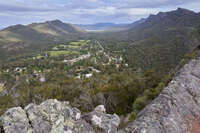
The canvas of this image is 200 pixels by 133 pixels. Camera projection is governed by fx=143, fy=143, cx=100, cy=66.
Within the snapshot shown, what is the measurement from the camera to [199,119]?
1239cm

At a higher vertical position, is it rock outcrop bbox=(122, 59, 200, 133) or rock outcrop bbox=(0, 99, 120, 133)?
rock outcrop bbox=(0, 99, 120, 133)

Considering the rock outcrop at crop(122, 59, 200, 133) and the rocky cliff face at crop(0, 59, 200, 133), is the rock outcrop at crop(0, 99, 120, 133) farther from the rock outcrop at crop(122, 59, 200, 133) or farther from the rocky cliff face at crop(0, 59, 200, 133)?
the rock outcrop at crop(122, 59, 200, 133)

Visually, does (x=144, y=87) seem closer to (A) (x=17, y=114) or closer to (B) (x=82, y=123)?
(B) (x=82, y=123)

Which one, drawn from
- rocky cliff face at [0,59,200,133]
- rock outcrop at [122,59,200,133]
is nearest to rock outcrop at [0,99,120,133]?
rocky cliff face at [0,59,200,133]

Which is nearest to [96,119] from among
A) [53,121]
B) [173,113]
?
[53,121]

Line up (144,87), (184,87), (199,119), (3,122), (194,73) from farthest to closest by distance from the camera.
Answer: (144,87), (194,73), (184,87), (199,119), (3,122)

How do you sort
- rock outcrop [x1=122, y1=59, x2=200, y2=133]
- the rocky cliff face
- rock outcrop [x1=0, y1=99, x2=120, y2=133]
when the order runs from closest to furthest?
rock outcrop [x1=0, y1=99, x2=120, y2=133] < the rocky cliff face < rock outcrop [x1=122, y1=59, x2=200, y2=133]

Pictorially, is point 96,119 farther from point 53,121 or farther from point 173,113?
point 173,113

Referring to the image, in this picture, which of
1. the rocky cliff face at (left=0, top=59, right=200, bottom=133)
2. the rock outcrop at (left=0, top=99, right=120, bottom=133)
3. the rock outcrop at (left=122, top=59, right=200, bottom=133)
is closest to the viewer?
the rock outcrop at (left=0, top=99, right=120, bottom=133)

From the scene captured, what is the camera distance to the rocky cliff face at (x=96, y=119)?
875 centimetres

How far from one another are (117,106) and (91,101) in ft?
20.5

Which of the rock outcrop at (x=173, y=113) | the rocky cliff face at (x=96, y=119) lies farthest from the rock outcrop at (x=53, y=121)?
the rock outcrop at (x=173, y=113)

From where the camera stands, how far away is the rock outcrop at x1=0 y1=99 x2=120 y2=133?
860cm

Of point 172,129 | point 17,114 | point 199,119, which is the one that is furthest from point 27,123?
point 199,119
